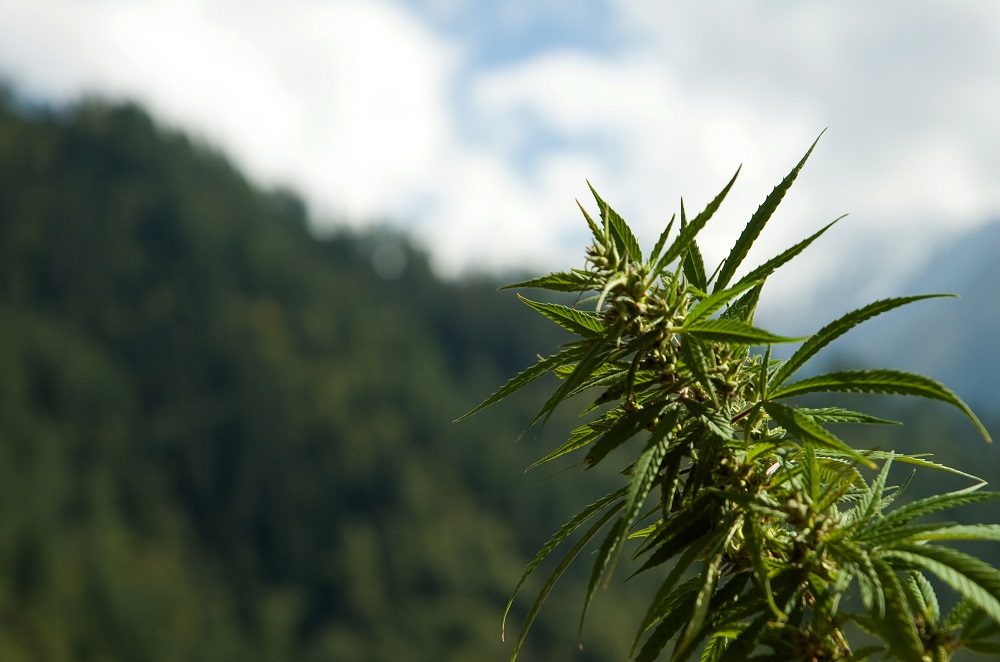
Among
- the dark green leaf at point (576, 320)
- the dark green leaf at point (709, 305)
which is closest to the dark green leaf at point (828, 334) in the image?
the dark green leaf at point (709, 305)

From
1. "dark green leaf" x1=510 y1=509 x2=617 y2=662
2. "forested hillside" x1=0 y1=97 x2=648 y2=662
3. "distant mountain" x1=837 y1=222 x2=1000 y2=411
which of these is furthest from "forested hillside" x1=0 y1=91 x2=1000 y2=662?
"dark green leaf" x1=510 y1=509 x2=617 y2=662

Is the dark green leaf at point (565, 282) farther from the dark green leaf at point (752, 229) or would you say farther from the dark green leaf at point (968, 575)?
the dark green leaf at point (968, 575)

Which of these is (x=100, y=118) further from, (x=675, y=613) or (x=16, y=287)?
(x=675, y=613)

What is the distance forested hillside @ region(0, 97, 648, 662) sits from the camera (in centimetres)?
8162

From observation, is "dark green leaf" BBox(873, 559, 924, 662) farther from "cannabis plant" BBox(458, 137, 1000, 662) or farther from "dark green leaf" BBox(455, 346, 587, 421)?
"dark green leaf" BBox(455, 346, 587, 421)

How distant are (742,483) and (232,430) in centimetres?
10153

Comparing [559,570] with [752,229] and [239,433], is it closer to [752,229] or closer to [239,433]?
[752,229]

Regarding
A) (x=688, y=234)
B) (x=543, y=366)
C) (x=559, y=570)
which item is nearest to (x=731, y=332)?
(x=688, y=234)

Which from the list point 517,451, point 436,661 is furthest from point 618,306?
point 517,451

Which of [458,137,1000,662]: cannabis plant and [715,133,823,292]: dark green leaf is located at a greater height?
[715,133,823,292]: dark green leaf

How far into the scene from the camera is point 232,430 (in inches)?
3890

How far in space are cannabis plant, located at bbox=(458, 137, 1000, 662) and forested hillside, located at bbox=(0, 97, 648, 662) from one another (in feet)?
248

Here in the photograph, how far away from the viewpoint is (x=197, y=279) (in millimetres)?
110000

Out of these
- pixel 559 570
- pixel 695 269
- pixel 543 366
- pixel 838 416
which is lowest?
pixel 559 570
